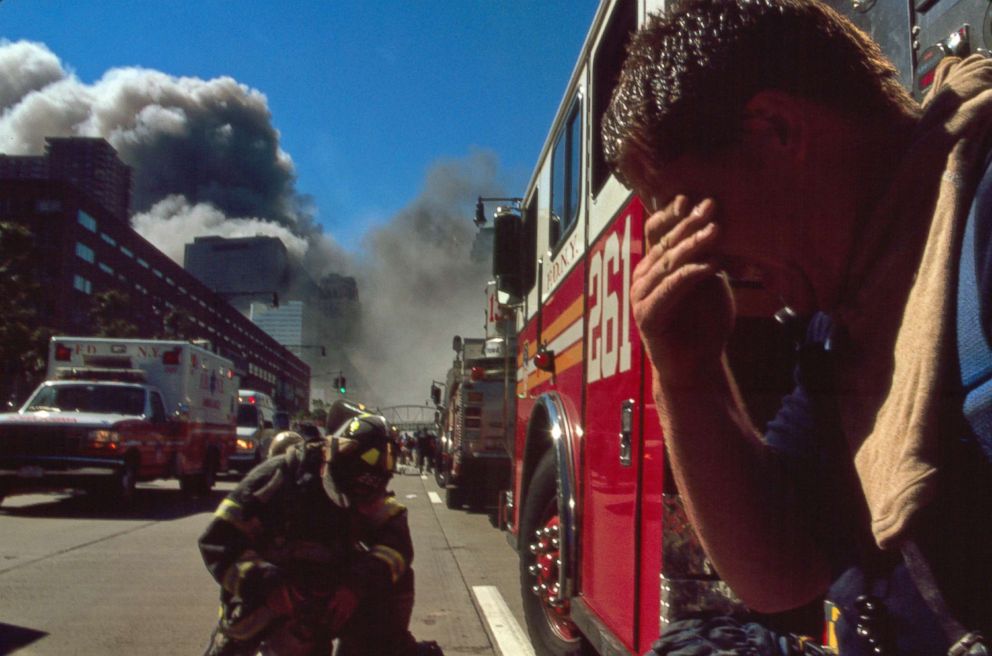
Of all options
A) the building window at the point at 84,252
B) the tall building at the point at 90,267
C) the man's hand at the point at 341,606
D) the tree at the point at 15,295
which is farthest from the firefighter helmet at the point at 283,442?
the building window at the point at 84,252

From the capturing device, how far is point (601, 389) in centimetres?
366

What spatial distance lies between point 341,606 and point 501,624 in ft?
11.4

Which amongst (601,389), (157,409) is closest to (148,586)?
(601,389)

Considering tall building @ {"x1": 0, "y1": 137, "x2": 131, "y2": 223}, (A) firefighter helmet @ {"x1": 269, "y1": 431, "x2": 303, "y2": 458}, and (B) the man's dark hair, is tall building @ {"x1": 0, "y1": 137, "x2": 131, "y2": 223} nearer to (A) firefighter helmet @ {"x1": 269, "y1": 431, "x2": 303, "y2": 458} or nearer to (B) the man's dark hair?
(A) firefighter helmet @ {"x1": 269, "y1": 431, "x2": 303, "y2": 458}

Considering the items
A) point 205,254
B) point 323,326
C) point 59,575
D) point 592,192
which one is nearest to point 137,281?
point 323,326

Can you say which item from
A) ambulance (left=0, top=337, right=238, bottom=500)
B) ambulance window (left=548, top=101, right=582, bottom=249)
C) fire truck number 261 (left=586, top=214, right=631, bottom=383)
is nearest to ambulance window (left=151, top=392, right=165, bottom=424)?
ambulance (left=0, top=337, right=238, bottom=500)

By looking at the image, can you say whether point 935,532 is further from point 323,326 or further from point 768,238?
point 323,326

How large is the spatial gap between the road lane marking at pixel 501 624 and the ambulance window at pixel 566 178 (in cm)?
250

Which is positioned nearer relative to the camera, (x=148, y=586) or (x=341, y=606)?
(x=341, y=606)

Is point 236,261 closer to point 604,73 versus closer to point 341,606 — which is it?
point 604,73

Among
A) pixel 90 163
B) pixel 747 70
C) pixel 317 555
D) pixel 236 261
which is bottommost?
pixel 317 555

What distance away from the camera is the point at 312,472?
369 cm

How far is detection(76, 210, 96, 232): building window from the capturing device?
220 feet

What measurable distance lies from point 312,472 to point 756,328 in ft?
5.97
